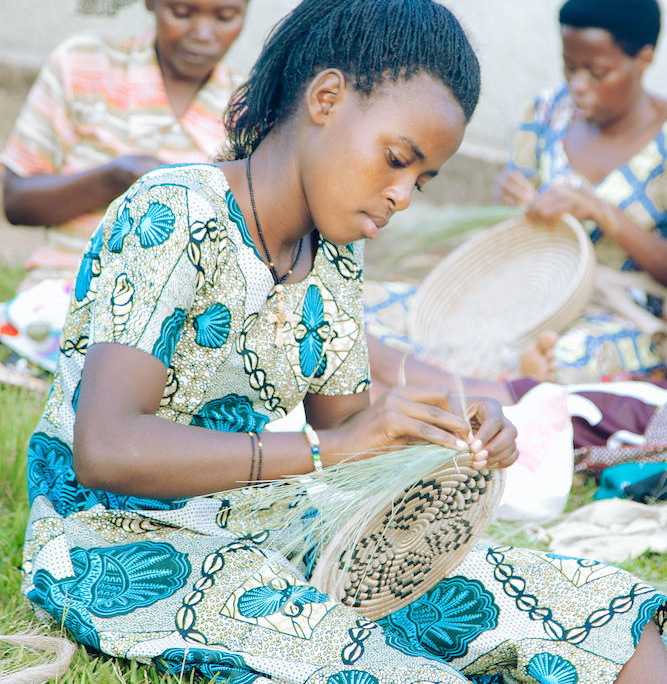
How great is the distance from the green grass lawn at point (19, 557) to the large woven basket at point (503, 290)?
0.95 meters

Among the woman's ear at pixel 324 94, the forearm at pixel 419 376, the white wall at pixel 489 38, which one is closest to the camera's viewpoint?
the woman's ear at pixel 324 94

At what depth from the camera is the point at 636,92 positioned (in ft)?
13.5

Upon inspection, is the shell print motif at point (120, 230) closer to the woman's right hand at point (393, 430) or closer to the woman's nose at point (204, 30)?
the woman's right hand at point (393, 430)

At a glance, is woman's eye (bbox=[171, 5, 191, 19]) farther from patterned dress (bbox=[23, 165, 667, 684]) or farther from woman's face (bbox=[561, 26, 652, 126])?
patterned dress (bbox=[23, 165, 667, 684])

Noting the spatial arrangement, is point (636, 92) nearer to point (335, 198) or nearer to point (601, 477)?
point (601, 477)

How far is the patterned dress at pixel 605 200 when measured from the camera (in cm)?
369

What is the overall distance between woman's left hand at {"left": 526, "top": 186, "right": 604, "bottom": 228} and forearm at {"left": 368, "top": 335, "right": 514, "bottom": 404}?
1131 mm

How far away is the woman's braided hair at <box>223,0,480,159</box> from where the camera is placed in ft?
5.49

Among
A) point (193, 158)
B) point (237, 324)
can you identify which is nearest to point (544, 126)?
point (193, 158)

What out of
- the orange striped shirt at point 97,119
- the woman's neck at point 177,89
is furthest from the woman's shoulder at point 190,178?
the woman's neck at point 177,89

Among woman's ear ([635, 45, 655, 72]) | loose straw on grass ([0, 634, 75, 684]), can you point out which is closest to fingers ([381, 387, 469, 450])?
loose straw on grass ([0, 634, 75, 684])

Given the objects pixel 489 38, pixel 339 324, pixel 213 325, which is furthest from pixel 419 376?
pixel 489 38

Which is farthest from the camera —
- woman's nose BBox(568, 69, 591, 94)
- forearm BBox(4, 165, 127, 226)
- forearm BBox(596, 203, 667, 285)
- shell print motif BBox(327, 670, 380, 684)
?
woman's nose BBox(568, 69, 591, 94)

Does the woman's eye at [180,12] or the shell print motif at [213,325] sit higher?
the woman's eye at [180,12]
